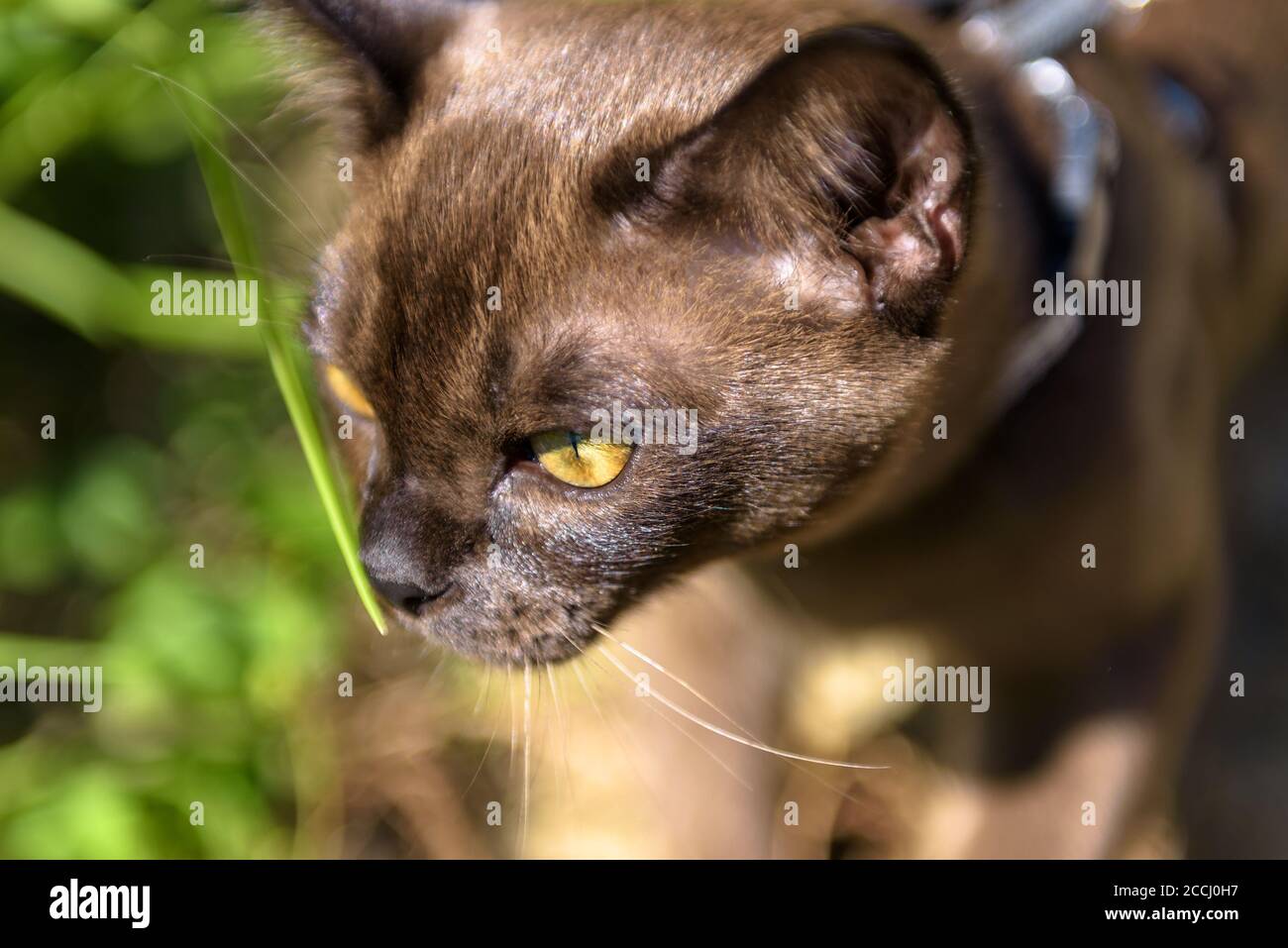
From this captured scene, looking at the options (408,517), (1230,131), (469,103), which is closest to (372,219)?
(469,103)

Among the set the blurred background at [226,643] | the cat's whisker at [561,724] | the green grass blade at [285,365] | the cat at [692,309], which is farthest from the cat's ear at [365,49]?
the cat's whisker at [561,724]
